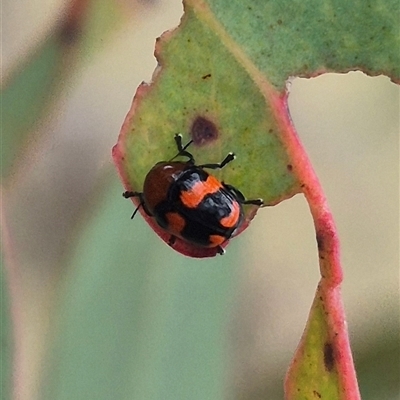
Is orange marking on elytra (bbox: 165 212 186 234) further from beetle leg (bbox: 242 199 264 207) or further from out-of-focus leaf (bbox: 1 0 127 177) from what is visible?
out-of-focus leaf (bbox: 1 0 127 177)

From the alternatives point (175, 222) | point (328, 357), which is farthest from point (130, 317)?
point (328, 357)

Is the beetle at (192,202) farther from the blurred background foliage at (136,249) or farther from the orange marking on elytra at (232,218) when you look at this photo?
the blurred background foliage at (136,249)

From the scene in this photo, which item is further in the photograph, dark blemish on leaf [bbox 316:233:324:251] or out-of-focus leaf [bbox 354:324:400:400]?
out-of-focus leaf [bbox 354:324:400:400]

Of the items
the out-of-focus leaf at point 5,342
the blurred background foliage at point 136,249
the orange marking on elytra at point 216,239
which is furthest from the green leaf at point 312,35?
the out-of-focus leaf at point 5,342

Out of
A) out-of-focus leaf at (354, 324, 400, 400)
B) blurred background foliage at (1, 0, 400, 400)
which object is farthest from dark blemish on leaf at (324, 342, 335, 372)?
out-of-focus leaf at (354, 324, 400, 400)

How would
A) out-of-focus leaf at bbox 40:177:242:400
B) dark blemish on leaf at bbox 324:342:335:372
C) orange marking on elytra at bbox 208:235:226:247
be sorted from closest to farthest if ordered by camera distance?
dark blemish on leaf at bbox 324:342:335:372, orange marking on elytra at bbox 208:235:226:247, out-of-focus leaf at bbox 40:177:242:400

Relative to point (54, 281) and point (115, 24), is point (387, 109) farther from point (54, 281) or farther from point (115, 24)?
point (54, 281)

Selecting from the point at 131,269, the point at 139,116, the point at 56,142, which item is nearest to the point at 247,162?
the point at 139,116
